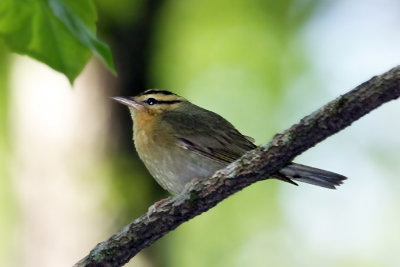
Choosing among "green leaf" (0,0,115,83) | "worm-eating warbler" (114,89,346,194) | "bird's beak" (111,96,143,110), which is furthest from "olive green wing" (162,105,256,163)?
"green leaf" (0,0,115,83)

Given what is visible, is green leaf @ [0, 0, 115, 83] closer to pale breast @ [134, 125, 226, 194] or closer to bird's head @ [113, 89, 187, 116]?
pale breast @ [134, 125, 226, 194]

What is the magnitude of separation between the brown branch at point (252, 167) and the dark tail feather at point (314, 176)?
1371 mm

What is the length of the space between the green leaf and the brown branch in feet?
3.61

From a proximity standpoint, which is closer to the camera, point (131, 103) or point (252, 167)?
point (252, 167)

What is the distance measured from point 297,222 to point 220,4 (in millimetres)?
6683

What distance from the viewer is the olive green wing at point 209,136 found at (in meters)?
5.40

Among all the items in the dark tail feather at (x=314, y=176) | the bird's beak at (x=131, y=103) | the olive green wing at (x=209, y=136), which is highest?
the bird's beak at (x=131, y=103)

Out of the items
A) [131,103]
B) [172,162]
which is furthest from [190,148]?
[131,103]

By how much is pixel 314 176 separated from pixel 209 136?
3.46 ft

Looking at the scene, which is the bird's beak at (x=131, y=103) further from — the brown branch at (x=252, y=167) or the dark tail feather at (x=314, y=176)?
the brown branch at (x=252, y=167)

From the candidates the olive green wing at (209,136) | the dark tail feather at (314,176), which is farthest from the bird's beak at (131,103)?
the dark tail feather at (314,176)

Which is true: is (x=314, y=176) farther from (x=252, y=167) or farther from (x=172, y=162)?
(x=252, y=167)

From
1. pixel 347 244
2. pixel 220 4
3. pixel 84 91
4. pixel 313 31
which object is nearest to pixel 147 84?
pixel 84 91

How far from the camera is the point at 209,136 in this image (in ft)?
18.5
